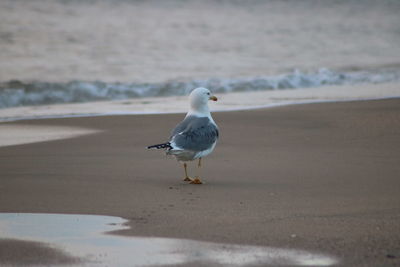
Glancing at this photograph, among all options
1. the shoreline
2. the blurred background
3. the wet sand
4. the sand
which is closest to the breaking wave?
the blurred background

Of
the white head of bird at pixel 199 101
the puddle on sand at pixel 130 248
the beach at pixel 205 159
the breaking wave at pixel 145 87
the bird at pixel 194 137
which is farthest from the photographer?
the breaking wave at pixel 145 87

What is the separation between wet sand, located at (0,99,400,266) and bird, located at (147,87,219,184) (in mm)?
264

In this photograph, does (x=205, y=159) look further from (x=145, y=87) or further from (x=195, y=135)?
(x=145, y=87)

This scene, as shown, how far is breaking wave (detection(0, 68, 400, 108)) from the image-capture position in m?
16.7

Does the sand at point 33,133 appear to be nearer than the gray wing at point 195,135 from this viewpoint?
No

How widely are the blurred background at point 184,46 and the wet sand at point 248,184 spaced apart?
23.0ft

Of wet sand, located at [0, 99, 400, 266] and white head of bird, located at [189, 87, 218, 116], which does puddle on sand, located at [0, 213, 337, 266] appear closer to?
wet sand, located at [0, 99, 400, 266]

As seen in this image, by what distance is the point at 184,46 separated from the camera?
83.8 ft

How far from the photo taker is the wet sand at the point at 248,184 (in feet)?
17.9

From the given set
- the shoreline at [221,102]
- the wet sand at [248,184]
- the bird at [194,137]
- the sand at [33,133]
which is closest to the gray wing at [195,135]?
the bird at [194,137]

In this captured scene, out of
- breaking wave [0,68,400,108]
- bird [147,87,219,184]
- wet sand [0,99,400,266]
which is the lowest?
wet sand [0,99,400,266]

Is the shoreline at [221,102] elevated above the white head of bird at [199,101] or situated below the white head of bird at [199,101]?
above

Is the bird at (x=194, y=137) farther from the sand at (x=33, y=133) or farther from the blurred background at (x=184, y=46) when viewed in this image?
the blurred background at (x=184, y=46)

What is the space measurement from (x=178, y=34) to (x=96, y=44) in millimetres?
3792
